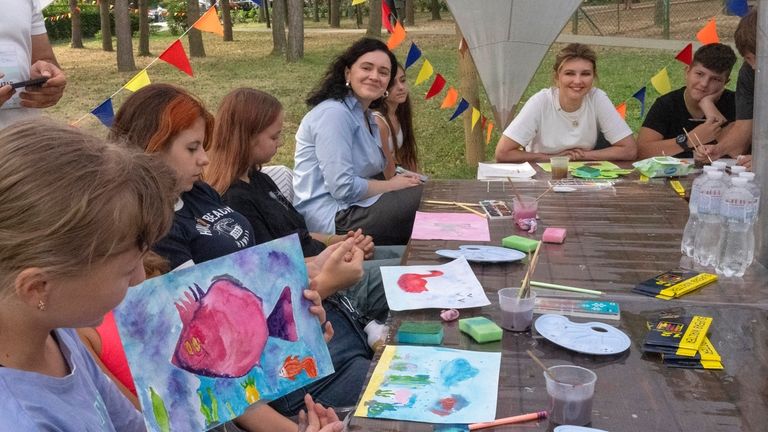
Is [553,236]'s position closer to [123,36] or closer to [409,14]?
[123,36]

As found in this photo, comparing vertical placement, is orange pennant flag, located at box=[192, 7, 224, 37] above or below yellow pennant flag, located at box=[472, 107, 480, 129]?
above

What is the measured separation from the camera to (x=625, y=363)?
5.72 ft

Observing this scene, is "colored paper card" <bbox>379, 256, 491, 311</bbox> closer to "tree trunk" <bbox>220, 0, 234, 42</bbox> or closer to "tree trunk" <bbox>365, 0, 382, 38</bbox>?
"tree trunk" <bbox>365, 0, 382, 38</bbox>

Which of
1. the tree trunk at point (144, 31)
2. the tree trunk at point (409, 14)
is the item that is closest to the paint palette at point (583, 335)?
the tree trunk at point (144, 31)

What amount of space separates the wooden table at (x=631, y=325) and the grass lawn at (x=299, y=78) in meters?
3.77

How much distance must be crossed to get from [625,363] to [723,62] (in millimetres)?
3262

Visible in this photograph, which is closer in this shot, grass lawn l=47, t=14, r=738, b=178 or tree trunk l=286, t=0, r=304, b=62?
grass lawn l=47, t=14, r=738, b=178

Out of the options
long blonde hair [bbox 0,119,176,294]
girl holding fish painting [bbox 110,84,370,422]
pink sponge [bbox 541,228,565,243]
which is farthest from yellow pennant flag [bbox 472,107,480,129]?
long blonde hair [bbox 0,119,176,294]

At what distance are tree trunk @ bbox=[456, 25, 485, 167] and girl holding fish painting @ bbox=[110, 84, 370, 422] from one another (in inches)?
165

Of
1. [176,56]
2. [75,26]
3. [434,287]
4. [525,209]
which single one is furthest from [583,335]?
[75,26]

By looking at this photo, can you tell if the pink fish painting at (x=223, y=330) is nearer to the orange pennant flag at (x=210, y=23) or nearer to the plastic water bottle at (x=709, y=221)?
the plastic water bottle at (x=709, y=221)

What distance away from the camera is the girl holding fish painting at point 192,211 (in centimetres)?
224

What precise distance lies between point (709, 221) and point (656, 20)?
19.2m

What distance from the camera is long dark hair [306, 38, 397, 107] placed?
3.95 meters
